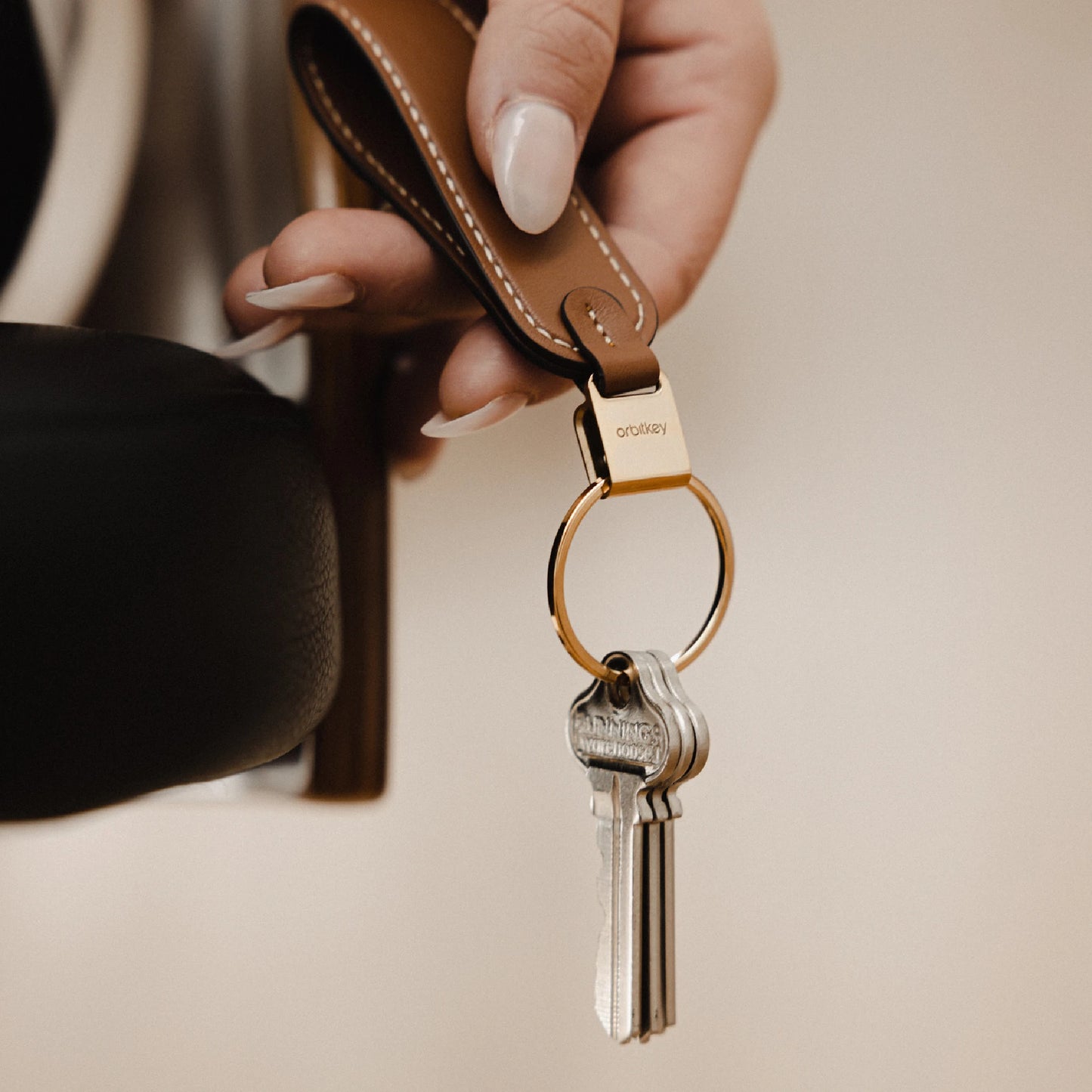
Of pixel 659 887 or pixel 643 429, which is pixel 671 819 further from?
pixel 643 429

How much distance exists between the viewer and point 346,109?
1.30 feet

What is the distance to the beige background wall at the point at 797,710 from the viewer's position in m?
0.59

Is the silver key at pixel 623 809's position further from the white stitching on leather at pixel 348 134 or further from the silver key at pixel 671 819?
the white stitching on leather at pixel 348 134

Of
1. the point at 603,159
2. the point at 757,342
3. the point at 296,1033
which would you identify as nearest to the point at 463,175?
the point at 603,159

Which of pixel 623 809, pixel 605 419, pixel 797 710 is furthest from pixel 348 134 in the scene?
pixel 797 710

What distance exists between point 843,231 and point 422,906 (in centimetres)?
50

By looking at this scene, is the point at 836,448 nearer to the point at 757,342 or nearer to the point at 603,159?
the point at 757,342

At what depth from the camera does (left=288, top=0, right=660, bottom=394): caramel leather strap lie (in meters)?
0.32

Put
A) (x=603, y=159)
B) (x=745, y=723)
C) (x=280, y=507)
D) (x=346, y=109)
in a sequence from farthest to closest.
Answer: (x=745, y=723)
(x=603, y=159)
(x=346, y=109)
(x=280, y=507)

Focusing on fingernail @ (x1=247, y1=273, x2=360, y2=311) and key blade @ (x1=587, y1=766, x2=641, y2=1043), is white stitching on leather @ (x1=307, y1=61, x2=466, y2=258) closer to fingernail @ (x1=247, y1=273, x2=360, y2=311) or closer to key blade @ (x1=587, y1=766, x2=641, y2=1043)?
fingernail @ (x1=247, y1=273, x2=360, y2=311)

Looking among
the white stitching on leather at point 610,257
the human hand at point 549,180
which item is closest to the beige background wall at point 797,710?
the human hand at point 549,180

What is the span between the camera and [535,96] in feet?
1.11

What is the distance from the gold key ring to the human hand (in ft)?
0.16

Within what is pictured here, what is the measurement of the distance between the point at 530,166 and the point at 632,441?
98mm
